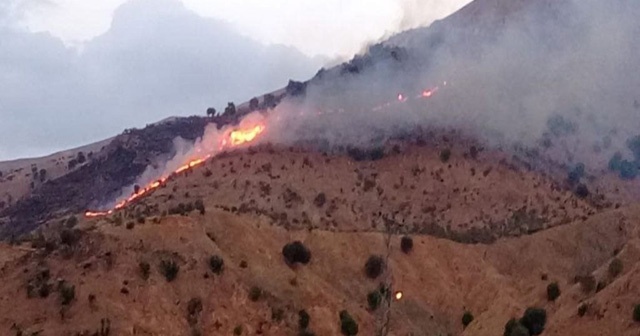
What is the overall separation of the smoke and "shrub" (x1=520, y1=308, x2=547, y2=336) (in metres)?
54.4

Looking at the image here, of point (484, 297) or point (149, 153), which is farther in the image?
point (149, 153)

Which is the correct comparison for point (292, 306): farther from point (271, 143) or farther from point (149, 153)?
point (149, 153)

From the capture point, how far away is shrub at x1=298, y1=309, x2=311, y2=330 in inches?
2395

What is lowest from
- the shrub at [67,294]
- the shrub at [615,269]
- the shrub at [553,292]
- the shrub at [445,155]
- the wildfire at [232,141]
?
the shrub at [553,292]

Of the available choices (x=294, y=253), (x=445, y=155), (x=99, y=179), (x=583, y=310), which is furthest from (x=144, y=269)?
(x=99, y=179)

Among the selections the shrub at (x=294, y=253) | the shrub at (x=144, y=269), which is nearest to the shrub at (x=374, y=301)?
the shrub at (x=294, y=253)

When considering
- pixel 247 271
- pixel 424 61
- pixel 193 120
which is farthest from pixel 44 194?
pixel 247 271

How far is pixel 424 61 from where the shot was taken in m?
136

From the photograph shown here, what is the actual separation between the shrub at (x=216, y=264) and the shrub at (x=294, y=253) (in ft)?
27.7

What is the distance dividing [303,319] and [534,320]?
1606 centimetres

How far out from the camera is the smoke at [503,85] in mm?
112938

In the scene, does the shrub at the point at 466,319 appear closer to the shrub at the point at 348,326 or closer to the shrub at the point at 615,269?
the shrub at the point at 348,326

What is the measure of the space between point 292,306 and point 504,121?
60.5 meters

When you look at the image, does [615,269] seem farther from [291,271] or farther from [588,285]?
[291,271]
